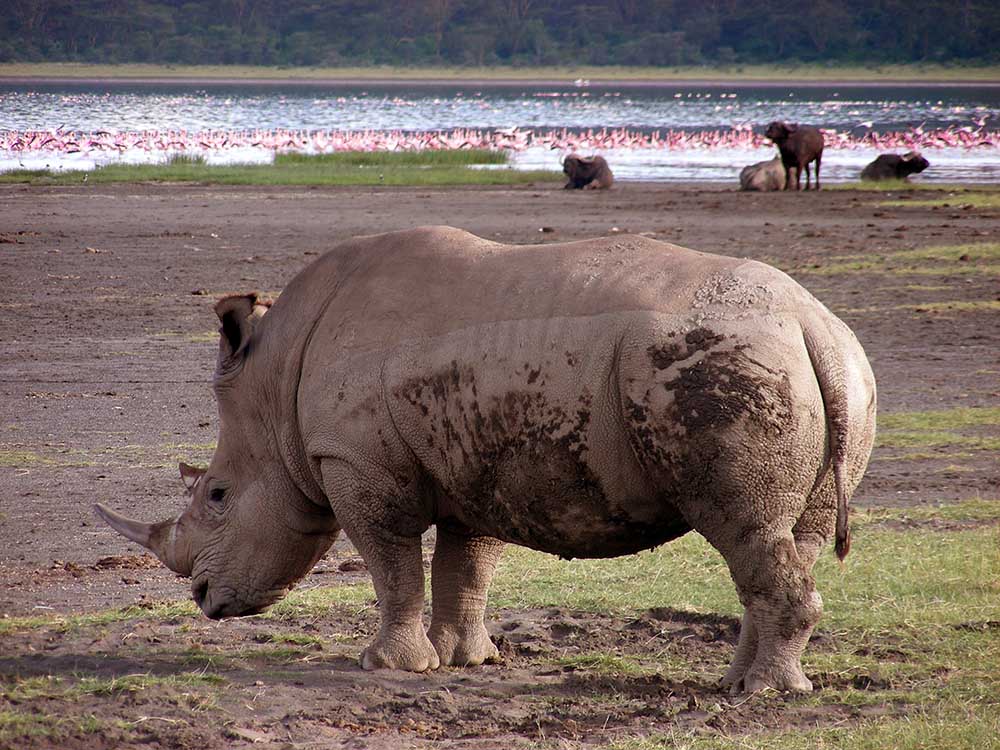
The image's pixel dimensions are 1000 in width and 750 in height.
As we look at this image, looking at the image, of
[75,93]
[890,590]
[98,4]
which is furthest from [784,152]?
[98,4]

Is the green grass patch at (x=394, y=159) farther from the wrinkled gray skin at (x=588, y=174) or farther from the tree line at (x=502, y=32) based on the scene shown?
the tree line at (x=502, y=32)

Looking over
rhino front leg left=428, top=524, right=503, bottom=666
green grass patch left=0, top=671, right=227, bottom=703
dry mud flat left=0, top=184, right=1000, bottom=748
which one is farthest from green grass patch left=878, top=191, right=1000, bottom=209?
green grass patch left=0, top=671, right=227, bottom=703

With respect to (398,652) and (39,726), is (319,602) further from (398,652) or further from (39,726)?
(39,726)

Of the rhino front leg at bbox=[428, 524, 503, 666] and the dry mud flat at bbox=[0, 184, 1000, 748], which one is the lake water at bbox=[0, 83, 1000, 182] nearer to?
the dry mud flat at bbox=[0, 184, 1000, 748]

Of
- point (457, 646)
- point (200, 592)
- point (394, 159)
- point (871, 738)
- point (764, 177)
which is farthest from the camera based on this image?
point (394, 159)

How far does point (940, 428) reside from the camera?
11.2 m

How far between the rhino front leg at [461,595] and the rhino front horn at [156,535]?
1.15 metres

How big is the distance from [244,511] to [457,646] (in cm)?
110

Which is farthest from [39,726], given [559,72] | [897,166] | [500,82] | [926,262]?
[559,72]

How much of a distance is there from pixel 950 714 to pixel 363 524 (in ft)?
7.84

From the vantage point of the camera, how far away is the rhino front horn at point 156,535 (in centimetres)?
683

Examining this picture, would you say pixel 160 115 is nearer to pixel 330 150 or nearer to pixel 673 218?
pixel 330 150

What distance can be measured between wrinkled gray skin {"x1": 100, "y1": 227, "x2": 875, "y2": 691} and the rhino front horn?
1 centimetres

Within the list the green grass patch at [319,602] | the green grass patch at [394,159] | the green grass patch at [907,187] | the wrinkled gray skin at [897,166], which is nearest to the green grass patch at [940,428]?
the green grass patch at [319,602]
